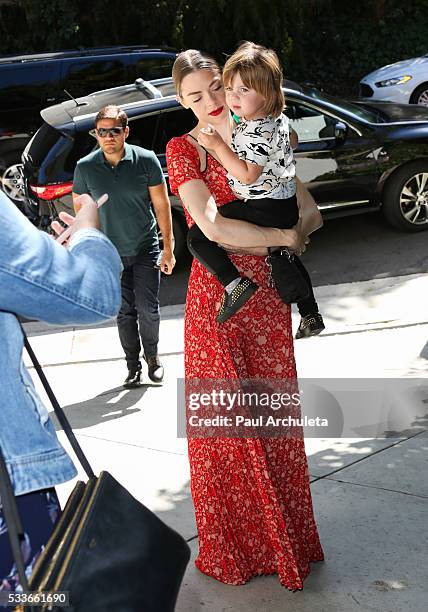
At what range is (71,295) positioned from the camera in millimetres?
2213

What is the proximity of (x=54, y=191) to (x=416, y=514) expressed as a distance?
5784mm

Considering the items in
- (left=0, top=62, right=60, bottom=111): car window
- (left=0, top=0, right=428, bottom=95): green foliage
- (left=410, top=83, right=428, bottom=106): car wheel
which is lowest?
(left=0, top=62, right=60, bottom=111): car window

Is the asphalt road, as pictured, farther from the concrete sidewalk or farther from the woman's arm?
the woman's arm

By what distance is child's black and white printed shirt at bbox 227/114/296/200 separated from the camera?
3.83 meters

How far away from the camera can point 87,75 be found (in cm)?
1374

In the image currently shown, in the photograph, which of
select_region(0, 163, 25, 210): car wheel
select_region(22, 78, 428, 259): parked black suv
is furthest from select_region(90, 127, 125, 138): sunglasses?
select_region(0, 163, 25, 210): car wheel

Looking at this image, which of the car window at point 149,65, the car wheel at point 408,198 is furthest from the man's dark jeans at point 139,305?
the car window at point 149,65

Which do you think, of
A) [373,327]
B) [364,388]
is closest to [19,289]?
[364,388]

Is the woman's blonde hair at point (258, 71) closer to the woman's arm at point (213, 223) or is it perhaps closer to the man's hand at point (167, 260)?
the woman's arm at point (213, 223)

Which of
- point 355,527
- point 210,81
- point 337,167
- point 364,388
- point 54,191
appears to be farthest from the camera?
point 337,167

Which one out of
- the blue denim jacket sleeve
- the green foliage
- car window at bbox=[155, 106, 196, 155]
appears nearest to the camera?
the blue denim jacket sleeve

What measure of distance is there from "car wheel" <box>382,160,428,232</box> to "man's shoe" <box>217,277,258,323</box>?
22.4 ft

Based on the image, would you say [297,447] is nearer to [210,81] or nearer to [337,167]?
[210,81]

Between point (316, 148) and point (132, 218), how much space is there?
3.69 metres
